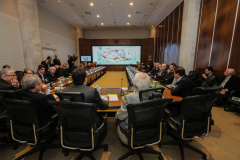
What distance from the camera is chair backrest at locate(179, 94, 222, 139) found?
1.36 meters

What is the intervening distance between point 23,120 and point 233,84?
440 centimetres

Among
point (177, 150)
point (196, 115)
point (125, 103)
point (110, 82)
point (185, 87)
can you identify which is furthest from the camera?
point (110, 82)

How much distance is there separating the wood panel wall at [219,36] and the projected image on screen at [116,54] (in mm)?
7909

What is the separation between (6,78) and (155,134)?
8.98 feet

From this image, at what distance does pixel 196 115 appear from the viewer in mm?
1480

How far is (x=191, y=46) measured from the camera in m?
5.07

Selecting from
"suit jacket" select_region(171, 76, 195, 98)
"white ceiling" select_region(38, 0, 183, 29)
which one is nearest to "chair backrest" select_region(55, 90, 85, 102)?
"suit jacket" select_region(171, 76, 195, 98)

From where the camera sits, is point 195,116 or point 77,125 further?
point 195,116

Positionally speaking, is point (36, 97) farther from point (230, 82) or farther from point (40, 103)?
point (230, 82)

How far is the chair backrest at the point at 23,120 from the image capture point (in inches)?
51.5

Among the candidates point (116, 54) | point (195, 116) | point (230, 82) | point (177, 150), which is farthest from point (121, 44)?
point (195, 116)

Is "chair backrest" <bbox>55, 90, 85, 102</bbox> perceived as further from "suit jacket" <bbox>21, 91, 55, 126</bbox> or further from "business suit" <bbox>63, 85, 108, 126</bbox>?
"suit jacket" <bbox>21, 91, 55, 126</bbox>

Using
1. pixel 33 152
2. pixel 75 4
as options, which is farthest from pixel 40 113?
pixel 75 4

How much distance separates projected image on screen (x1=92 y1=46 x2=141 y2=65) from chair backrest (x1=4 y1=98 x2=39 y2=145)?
1175 cm
